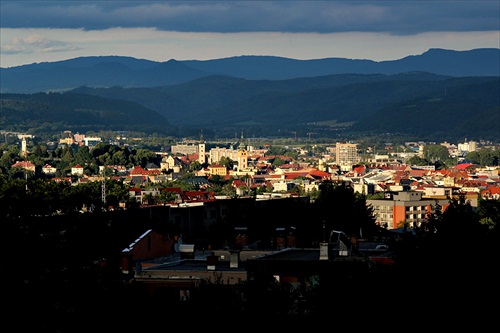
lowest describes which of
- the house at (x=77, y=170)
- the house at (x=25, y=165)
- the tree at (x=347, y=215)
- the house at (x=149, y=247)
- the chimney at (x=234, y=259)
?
the house at (x=77, y=170)

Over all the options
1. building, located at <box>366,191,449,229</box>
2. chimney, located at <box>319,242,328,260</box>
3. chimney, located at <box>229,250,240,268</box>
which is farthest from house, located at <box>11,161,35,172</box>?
chimney, located at <box>229,250,240,268</box>

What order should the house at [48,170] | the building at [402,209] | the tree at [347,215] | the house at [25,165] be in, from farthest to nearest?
the house at [48,170], the house at [25,165], the building at [402,209], the tree at [347,215]

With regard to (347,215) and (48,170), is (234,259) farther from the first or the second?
(48,170)

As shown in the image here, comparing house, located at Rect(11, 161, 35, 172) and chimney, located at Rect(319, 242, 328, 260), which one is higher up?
chimney, located at Rect(319, 242, 328, 260)

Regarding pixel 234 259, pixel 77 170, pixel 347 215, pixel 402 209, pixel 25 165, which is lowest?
pixel 77 170

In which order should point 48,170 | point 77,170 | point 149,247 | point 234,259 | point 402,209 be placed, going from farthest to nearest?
point 77,170
point 48,170
point 402,209
point 149,247
point 234,259

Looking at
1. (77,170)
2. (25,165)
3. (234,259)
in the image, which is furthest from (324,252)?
(77,170)

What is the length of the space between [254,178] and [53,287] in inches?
6103

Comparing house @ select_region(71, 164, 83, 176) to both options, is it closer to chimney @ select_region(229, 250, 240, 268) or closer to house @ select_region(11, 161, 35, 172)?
house @ select_region(11, 161, 35, 172)

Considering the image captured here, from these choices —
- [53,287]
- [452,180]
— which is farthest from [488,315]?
[452,180]

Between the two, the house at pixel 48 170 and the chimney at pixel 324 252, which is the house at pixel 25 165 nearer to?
the house at pixel 48 170

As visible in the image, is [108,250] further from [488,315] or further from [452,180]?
[452,180]

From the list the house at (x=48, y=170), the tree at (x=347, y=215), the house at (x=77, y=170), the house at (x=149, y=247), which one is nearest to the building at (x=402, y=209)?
the tree at (x=347, y=215)

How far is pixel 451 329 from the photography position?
23.3 metres
